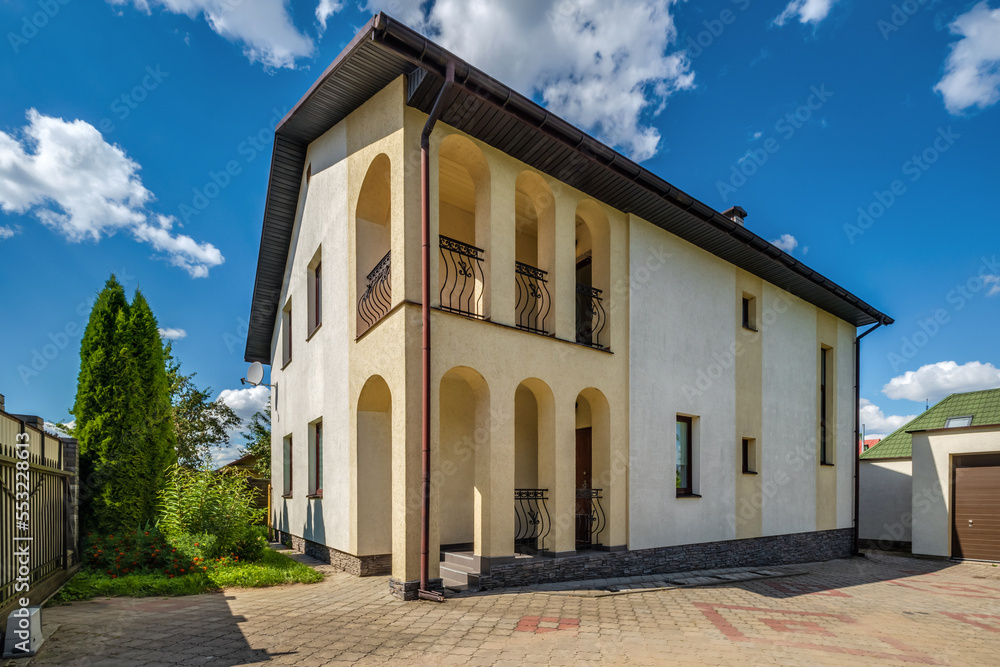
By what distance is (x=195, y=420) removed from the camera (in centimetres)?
2373

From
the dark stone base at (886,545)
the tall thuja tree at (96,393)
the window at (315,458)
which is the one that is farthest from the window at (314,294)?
the dark stone base at (886,545)

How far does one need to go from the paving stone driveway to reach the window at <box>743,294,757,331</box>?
572 cm

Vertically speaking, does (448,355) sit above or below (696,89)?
below

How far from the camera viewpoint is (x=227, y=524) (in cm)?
886

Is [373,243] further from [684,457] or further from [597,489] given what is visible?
[684,457]

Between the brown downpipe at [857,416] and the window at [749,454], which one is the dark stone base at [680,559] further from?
the window at [749,454]

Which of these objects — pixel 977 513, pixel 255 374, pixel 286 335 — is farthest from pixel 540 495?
pixel 977 513

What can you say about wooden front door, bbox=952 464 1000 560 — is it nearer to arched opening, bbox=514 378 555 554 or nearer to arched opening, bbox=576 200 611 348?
arched opening, bbox=576 200 611 348

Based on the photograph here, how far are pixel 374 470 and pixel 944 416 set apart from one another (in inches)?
654

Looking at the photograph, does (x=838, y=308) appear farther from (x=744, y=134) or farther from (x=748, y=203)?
(x=744, y=134)

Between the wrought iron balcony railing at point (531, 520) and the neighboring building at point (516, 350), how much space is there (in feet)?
0.20

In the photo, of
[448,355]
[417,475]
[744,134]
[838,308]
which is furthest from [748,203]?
[417,475]

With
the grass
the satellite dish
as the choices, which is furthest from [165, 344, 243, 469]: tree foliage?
the grass

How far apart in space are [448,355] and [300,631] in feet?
10.7
